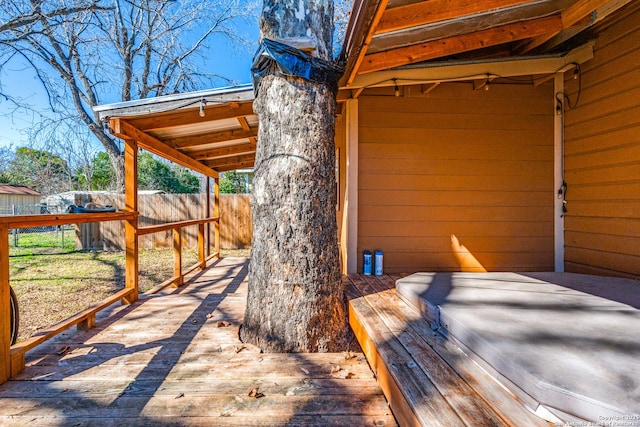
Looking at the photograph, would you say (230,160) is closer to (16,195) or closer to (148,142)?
(148,142)

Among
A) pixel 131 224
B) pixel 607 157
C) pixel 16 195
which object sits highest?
pixel 16 195

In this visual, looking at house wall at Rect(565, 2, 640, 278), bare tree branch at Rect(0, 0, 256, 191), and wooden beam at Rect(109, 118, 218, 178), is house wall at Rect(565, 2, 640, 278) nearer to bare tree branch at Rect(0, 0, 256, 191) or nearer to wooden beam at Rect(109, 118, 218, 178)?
wooden beam at Rect(109, 118, 218, 178)

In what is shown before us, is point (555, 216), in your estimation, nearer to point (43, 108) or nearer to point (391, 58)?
point (391, 58)

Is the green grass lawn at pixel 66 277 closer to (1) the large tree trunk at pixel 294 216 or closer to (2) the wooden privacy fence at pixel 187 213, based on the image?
(2) the wooden privacy fence at pixel 187 213

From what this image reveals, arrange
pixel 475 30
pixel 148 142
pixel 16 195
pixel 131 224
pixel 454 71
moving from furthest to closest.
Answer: pixel 16 195 → pixel 148 142 → pixel 131 224 → pixel 454 71 → pixel 475 30

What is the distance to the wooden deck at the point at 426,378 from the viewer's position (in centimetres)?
117

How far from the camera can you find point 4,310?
6.04 ft

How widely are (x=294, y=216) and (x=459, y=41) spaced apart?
7.01 feet

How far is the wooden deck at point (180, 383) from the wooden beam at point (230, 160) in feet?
11.6

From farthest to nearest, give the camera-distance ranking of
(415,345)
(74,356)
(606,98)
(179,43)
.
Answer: (179,43), (606,98), (74,356), (415,345)


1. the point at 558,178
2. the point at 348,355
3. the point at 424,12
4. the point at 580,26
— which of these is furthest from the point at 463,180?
the point at 348,355

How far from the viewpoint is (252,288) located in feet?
7.69

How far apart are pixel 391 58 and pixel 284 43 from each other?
975 mm

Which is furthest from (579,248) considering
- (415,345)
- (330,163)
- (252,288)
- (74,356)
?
(74,356)
